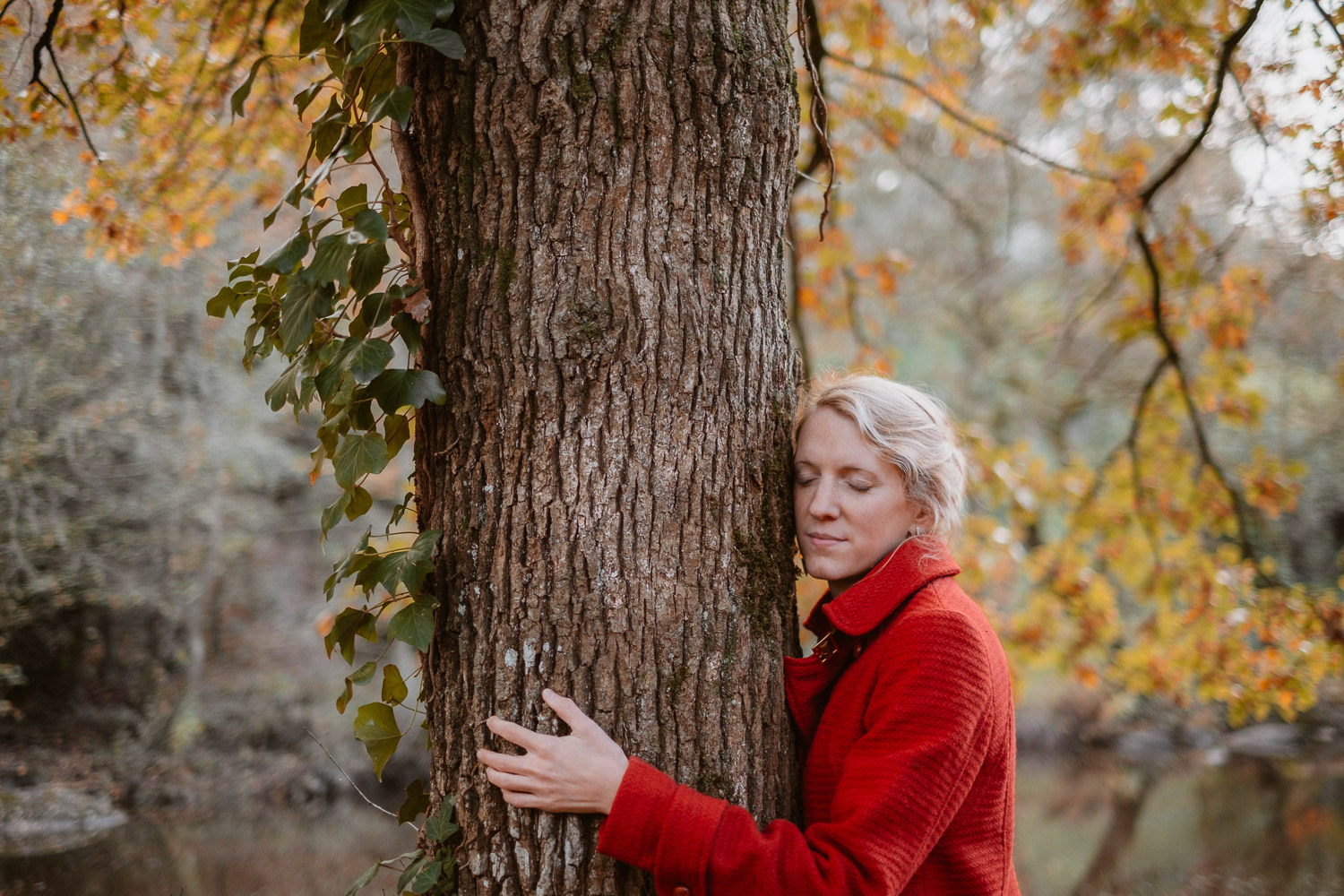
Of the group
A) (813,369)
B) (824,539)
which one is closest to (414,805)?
(824,539)

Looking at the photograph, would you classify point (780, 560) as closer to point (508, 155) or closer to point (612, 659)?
point (612, 659)

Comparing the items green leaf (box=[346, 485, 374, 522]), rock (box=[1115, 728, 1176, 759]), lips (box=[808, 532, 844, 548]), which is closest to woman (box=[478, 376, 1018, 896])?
lips (box=[808, 532, 844, 548])

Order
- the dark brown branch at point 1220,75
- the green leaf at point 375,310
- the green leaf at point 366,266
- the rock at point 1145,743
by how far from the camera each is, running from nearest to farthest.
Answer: the green leaf at point 366,266, the green leaf at point 375,310, the dark brown branch at point 1220,75, the rock at point 1145,743

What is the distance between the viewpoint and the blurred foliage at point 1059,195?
2.00 metres

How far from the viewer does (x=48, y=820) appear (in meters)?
4.79

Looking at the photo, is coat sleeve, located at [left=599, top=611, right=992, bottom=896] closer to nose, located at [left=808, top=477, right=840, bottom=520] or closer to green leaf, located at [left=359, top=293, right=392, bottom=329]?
nose, located at [left=808, top=477, right=840, bottom=520]

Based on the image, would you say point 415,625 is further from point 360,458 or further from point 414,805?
point 414,805

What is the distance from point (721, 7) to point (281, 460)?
7620mm

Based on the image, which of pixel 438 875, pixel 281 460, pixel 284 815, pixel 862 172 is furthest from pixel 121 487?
pixel 862 172

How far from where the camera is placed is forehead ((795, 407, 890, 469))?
1738 millimetres

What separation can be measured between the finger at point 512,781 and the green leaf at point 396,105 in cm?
105

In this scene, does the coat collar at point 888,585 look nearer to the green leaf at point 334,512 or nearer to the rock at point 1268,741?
the green leaf at point 334,512

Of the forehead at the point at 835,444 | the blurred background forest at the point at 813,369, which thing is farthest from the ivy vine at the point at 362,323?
the blurred background forest at the point at 813,369

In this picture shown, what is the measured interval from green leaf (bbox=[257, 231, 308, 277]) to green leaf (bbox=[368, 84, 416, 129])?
24 cm
